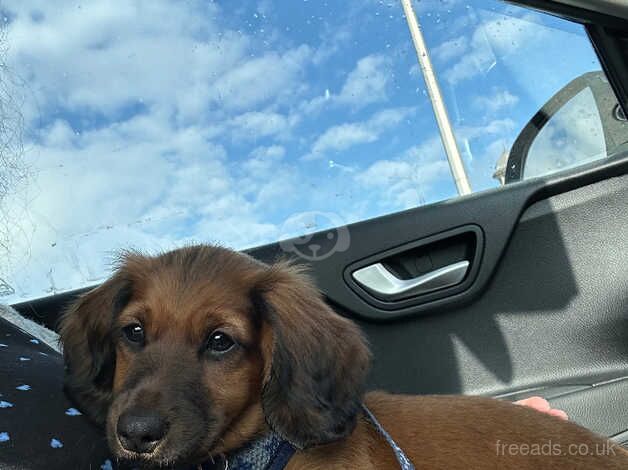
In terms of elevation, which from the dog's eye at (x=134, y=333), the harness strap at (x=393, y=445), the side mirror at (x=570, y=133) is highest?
the side mirror at (x=570, y=133)

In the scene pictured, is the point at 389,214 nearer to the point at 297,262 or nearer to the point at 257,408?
the point at 297,262

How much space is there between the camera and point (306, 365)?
5.66ft

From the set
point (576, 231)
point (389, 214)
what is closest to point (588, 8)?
point (576, 231)

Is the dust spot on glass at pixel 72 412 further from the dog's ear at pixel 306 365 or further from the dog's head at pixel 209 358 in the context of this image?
the dog's ear at pixel 306 365

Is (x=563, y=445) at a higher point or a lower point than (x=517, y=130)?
lower

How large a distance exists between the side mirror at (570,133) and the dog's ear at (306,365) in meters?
1.57

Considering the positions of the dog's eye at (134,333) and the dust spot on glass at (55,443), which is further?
the dog's eye at (134,333)

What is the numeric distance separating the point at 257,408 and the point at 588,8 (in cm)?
214

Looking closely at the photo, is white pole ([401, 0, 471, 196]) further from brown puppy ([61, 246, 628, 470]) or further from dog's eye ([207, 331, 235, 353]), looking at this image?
dog's eye ([207, 331, 235, 353])

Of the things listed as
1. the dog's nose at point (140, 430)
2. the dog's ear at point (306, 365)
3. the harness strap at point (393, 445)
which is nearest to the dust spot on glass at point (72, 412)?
the dog's nose at point (140, 430)

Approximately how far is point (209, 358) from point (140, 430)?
11.3 inches

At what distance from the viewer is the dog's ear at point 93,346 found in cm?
174

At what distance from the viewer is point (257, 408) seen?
173cm

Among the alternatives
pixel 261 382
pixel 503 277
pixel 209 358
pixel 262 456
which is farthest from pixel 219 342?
pixel 503 277
